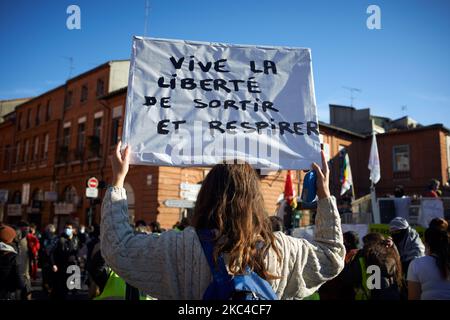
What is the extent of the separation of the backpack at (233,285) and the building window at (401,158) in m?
32.8

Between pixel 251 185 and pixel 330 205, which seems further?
pixel 330 205

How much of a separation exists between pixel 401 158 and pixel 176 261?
33.2 metres

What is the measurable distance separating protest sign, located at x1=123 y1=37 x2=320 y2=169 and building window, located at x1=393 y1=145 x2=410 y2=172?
3141 cm

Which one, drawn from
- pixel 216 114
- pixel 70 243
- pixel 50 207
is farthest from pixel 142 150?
pixel 50 207

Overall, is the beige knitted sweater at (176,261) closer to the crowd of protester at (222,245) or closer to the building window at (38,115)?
the crowd of protester at (222,245)

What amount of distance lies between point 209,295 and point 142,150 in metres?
1.41

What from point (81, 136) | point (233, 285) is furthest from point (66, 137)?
point (233, 285)

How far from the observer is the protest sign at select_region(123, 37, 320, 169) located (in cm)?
288

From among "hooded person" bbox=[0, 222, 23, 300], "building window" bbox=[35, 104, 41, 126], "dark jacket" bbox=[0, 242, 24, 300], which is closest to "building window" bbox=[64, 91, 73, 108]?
"building window" bbox=[35, 104, 41, 126]

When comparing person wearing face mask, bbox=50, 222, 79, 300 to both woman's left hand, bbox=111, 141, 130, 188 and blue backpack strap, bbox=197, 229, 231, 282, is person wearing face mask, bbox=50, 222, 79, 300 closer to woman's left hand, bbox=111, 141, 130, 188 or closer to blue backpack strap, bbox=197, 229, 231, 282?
woman's left hand, bbox=111, 141, 130, 188

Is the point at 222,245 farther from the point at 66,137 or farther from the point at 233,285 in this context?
the point at 66,137

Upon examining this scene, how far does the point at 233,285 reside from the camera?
1.63 meters
